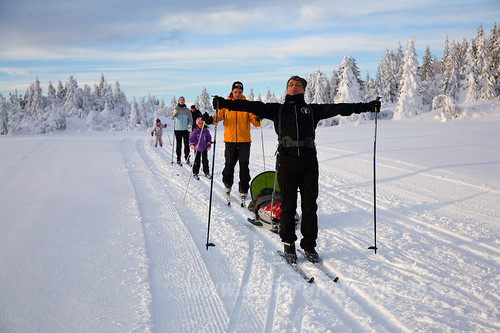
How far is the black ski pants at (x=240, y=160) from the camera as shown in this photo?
6.88m

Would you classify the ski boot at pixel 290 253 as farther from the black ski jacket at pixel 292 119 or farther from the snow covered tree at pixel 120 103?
the snow covered tree at pixel 120 103

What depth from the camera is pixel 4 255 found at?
3943 mm

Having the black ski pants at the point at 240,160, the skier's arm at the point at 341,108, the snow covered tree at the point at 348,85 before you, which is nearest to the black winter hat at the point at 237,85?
the black ski pants at the point at 240,160

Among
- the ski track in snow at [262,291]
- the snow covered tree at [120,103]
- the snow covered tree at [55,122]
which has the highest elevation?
the snow covered tree at [120,103]

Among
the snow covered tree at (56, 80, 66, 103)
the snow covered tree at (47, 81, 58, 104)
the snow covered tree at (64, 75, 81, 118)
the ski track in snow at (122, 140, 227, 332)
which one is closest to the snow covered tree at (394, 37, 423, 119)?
the ski track in snow at (122, 140, 227, 332)

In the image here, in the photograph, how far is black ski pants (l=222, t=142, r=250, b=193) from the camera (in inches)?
271

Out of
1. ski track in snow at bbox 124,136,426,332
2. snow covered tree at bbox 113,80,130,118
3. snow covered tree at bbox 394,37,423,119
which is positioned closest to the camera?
ski track in snow at bbox 124,136,426,332

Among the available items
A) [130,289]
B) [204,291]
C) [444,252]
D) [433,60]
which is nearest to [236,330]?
[204,291]

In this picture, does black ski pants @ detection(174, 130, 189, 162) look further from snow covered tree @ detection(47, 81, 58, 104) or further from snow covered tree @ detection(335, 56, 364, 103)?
snow covered tree @ detection(47, 81, 58, 104)

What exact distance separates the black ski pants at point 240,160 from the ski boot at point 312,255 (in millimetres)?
3019

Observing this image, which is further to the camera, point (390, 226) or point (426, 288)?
point (390, 226)

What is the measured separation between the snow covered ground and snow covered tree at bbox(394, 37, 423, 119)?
122 feet

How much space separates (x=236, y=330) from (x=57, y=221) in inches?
165

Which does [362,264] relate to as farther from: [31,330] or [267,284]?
[31,330]
